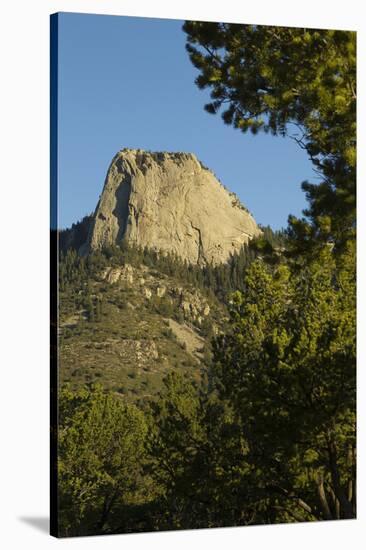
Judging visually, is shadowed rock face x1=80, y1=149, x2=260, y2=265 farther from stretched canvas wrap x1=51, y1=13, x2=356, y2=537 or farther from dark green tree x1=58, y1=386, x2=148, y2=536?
dark green tree x1=58, y1=386, x2=148, y2=536

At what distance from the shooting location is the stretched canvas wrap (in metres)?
7.98

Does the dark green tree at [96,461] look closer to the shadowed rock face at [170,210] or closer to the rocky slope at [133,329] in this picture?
the rocky slope at [133,329]

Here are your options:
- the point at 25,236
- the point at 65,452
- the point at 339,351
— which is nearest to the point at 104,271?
the point at 25,236

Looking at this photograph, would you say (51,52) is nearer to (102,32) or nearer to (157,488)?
(102,32)

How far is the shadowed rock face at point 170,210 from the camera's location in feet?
27.0

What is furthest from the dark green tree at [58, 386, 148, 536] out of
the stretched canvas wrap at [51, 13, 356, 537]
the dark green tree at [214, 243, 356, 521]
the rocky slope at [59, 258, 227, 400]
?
the dark green tree at [214, 243, 356, 521]

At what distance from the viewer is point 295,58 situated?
8.89m

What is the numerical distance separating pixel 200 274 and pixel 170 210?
1.76ft

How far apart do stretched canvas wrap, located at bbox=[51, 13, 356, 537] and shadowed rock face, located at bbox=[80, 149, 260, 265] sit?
0.04 ft

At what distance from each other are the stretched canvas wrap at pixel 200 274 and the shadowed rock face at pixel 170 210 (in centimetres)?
1

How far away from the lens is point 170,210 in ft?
27.9

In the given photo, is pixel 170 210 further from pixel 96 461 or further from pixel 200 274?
pixel 96 461

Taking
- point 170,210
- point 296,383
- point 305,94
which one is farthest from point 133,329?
point 305,94

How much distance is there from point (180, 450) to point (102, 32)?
2.95 meters
